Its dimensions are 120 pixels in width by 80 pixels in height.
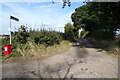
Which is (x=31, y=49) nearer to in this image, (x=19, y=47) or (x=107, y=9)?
(x=19, y=47)

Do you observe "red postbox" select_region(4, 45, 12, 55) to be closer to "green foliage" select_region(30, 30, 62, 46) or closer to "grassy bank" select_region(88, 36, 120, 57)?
"green foliage" select_region(30, 30, 62, 46)

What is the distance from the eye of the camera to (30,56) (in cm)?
515

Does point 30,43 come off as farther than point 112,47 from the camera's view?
No

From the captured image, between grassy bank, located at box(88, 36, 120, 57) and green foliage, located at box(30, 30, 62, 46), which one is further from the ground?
green foliage, located at box(30, 30, 62, 46)

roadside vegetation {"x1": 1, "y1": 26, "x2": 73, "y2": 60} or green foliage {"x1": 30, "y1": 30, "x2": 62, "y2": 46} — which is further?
green foliage {"x1": 30, "y1": 30, "x2": 62, "y2": 46}

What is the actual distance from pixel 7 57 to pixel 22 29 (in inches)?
95.1

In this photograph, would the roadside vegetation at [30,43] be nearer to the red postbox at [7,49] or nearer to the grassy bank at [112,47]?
the red postbox at [7,49]

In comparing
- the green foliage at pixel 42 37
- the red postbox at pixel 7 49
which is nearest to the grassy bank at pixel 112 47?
the green foliage at pixel 42 37

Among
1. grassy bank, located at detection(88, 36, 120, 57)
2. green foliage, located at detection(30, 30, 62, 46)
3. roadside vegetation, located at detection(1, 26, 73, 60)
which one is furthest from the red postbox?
grassy bank, located at detection(88, 36, 120, 57)

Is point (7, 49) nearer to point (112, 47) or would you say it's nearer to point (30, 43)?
point (30, 43)

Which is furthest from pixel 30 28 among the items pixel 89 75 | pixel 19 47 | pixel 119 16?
pixel 119 16

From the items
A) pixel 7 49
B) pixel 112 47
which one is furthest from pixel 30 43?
pixel 112 47

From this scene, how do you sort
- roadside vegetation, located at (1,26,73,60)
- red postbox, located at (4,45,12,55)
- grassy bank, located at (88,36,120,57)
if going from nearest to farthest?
red postbox, located at (4,45,12,55), roadside vegetation, located at (1,26,73,60), grassy bank, located at (88,36,120,57)

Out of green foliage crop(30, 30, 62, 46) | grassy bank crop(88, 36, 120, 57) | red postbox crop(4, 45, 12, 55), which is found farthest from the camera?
green foliage crop(30, 30, 62, 46)
